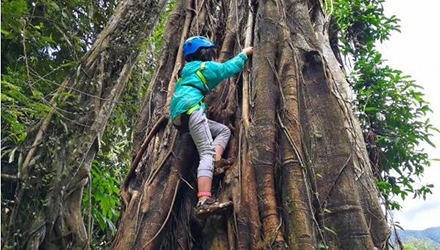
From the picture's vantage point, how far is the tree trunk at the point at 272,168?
196cm

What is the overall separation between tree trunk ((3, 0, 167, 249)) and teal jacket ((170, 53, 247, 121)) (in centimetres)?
76

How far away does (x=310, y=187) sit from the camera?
2070 millimetres

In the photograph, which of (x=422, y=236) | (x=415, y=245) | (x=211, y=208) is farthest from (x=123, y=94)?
(x=422, y=236)

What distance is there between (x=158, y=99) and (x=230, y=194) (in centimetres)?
149

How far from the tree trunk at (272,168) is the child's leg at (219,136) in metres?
0.07

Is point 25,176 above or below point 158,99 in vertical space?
below

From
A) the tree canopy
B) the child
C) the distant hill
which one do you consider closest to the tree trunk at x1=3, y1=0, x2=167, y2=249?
the tree canopy

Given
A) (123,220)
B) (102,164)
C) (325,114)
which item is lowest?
(123,220)

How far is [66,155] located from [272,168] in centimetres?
175

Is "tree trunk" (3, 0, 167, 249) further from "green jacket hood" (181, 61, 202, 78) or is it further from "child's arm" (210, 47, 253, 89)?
"child's arm" (210, 47, 253, 89)

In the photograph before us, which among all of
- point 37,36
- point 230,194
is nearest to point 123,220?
point 230,194

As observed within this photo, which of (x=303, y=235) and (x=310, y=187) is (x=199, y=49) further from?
(x=303, y=235)

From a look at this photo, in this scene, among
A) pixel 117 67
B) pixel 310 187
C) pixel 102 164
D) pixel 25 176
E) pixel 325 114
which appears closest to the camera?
pixel 310 187

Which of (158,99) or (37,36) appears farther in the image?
(158,99)
